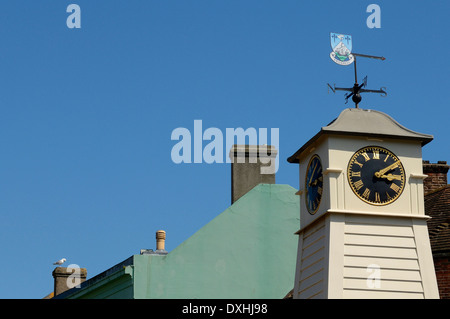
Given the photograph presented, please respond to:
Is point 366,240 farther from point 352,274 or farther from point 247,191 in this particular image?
point 247,191

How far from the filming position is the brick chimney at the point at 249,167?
35.1 meters

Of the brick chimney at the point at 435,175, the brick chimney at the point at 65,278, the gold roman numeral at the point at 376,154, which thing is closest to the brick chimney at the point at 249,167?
the brick chimney at the point at 435,175

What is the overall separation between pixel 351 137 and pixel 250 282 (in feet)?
32.4

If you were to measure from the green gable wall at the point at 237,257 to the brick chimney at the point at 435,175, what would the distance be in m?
4.83

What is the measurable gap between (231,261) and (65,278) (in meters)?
11.4

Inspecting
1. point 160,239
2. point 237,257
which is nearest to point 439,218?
point 237,257

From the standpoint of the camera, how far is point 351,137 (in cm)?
2478

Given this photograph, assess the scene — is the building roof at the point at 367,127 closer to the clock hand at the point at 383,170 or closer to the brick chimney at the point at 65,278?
the clock hand at the point at 383,170

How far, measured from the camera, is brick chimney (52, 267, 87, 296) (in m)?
41.6

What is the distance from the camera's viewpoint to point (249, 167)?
35438 mm
